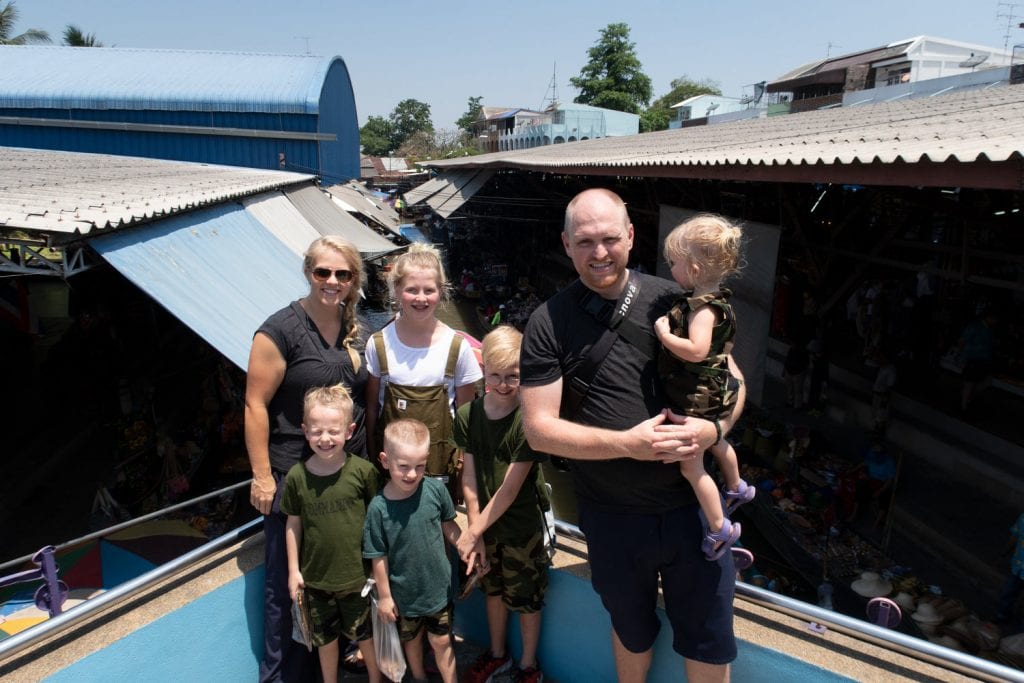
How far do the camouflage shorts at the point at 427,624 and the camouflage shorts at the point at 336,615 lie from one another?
0.15 meters

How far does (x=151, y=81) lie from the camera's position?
2294 cm

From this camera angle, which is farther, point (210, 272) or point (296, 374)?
point (210, 272)

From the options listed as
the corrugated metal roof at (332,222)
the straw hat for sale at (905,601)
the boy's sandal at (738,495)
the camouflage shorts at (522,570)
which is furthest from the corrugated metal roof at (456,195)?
the boy's sandal at (738,495)

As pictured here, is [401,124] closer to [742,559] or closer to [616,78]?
[616,78]

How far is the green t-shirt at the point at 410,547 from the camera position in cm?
242

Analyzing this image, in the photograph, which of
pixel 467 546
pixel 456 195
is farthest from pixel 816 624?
pixel 456 195

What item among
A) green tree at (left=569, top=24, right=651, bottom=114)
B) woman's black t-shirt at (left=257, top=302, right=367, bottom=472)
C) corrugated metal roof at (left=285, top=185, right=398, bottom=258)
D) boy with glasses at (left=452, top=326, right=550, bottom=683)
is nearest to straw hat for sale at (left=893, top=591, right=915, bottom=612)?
boy with glasses at (left=452, top=326, right=550, bottom=683)

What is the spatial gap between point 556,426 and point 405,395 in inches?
33.5

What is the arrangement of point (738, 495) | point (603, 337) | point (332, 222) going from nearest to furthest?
point (603, 337)
point (738, 495)
point (332, 222)

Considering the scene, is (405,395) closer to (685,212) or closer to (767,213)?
(685,212)

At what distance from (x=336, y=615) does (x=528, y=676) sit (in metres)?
0.77

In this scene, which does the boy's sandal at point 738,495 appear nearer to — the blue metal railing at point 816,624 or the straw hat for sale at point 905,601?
the blue metal railing at point 816,624

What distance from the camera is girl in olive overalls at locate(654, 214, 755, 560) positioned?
1869 millimetres

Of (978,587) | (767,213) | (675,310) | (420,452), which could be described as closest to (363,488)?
(420,452)
